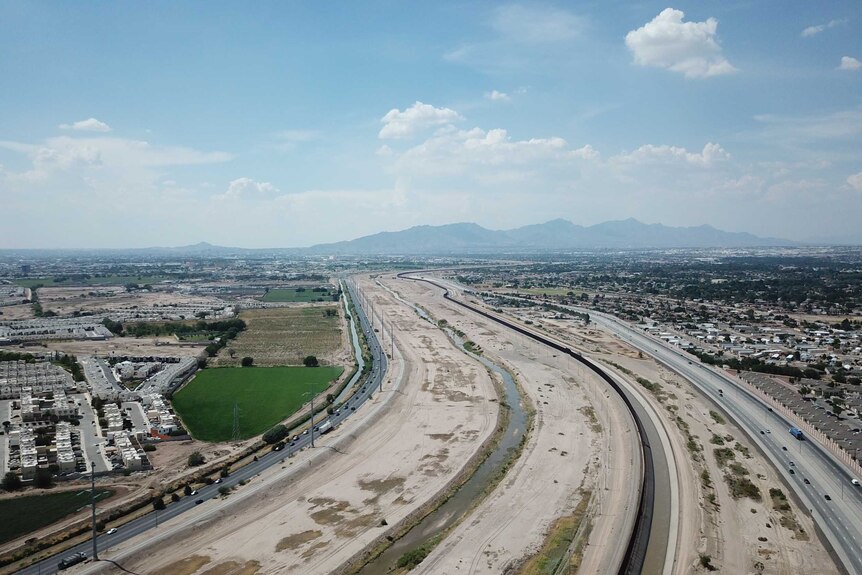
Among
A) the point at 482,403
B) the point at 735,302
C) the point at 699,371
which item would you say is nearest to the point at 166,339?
the point at 482,403

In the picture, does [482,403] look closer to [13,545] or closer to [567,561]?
[567,561]

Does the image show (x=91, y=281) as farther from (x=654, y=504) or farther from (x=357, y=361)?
(x=654, y=504)

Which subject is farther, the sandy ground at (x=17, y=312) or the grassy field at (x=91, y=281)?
the grassy field at (x=91, y=281)

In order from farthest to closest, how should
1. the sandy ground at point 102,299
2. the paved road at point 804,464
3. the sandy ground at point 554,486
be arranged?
the sandy ground at point 102,299 < the paved road at point 804,464 < the sandy ground at point 554,486

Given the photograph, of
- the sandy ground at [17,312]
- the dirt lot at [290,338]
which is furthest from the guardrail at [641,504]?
the sandy ground at [17,312]

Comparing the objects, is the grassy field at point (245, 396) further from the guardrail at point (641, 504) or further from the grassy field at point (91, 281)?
the grassy field at point (91, 281)

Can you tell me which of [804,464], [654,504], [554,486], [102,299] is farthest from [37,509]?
[102,299]

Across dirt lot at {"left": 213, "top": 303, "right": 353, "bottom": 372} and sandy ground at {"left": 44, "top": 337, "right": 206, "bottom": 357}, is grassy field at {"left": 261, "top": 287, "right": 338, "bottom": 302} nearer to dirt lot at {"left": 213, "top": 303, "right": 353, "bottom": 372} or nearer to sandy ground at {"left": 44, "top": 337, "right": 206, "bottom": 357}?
dirt lot at {"left": 213, "top": 303, "right": 353, "bottom": 372}
